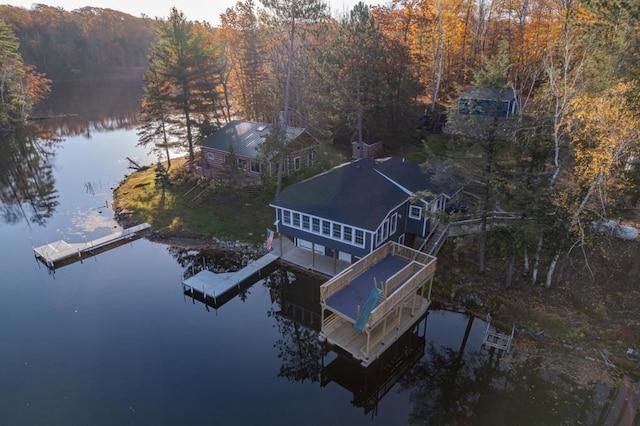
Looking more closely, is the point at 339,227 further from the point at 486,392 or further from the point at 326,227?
the point at 486,392

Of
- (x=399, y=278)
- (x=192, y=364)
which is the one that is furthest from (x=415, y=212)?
(x=192, y=364)

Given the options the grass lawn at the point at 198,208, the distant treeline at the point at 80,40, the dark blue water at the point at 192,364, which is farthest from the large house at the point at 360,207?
the distant treeline at the point at 80,40

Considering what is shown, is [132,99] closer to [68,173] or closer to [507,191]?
[68,173]

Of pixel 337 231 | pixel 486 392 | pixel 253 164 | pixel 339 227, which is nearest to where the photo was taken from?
pixel 486 392

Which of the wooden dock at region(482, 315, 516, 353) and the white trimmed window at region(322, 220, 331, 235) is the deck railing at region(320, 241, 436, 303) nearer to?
A: the white trimmed window at region(322, 220, 331, 235)

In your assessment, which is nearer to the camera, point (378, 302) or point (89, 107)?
point (378, 302)

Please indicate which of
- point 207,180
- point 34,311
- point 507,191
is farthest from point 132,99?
point 507,191
